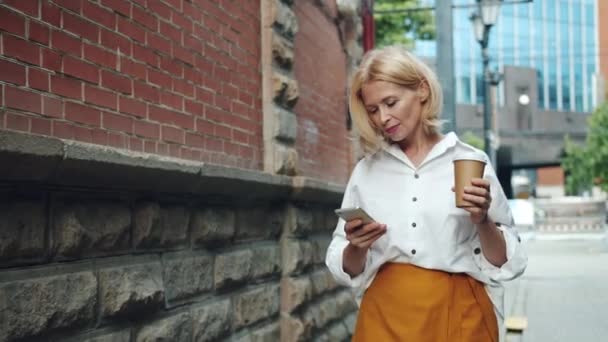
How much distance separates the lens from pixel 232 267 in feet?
16.2

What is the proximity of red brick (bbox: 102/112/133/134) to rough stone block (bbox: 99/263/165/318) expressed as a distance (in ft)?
2.02

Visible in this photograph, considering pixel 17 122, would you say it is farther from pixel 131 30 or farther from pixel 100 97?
pixel 131 30

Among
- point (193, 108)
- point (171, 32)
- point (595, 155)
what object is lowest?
point (193, 108)

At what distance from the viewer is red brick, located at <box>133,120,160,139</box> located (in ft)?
13.0

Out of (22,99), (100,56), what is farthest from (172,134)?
(22,99)

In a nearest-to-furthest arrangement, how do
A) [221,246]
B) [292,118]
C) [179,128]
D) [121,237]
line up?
[121,237]
[179,128]
[221,246]
[292,118]

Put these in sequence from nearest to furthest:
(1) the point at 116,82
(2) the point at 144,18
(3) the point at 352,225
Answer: (3) the point at 352,225 < (1) the point at 116,82 < (2) the point at 144,18

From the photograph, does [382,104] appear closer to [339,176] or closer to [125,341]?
[125,341]

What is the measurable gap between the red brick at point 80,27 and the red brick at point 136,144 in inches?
20.8

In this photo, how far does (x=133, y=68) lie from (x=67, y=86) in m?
0.66

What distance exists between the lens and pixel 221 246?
15.8 feet

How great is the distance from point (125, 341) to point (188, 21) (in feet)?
6.29

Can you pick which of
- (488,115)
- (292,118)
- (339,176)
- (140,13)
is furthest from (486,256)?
(488,115)

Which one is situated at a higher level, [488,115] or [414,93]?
[488,115]
